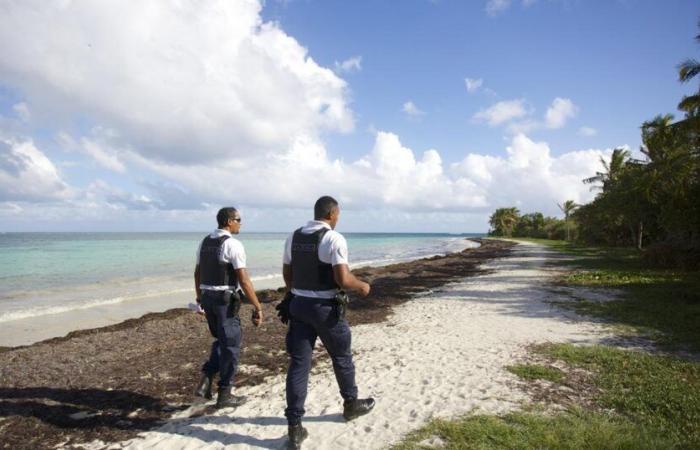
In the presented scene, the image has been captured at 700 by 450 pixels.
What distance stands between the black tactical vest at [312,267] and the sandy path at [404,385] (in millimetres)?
1583

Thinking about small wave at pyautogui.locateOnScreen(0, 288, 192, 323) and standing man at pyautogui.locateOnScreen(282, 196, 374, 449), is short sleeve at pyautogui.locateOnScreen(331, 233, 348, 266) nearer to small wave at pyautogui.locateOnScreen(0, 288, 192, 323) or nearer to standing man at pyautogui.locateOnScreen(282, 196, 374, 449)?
standing man at pyautogui.locateOnScreen(282, 196, 374, 449)

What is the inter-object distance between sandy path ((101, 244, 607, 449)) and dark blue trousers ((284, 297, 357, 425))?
513 millimetres

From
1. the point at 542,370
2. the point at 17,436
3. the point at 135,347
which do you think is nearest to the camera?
the point at 17,436

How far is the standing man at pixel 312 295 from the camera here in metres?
3.96

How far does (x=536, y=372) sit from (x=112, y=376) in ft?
21.1

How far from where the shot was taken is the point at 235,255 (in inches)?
184

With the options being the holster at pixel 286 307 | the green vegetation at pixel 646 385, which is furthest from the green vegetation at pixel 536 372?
the holster at pixel 286 307

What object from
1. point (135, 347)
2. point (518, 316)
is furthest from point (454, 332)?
point (135, 347)

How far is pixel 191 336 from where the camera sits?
9.48 metres

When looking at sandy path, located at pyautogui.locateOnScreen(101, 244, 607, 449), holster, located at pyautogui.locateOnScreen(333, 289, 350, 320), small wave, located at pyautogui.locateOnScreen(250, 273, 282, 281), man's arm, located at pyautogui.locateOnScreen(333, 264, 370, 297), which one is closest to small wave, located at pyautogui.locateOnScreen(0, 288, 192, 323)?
small wave, located at pyautogui.locateOnScreen(250, 273, 282, 281)

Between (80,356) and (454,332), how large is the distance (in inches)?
290

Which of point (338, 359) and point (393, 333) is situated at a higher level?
point (338, 359)

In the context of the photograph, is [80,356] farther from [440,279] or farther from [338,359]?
[440,279]

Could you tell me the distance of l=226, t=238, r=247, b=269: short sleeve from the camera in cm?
464
